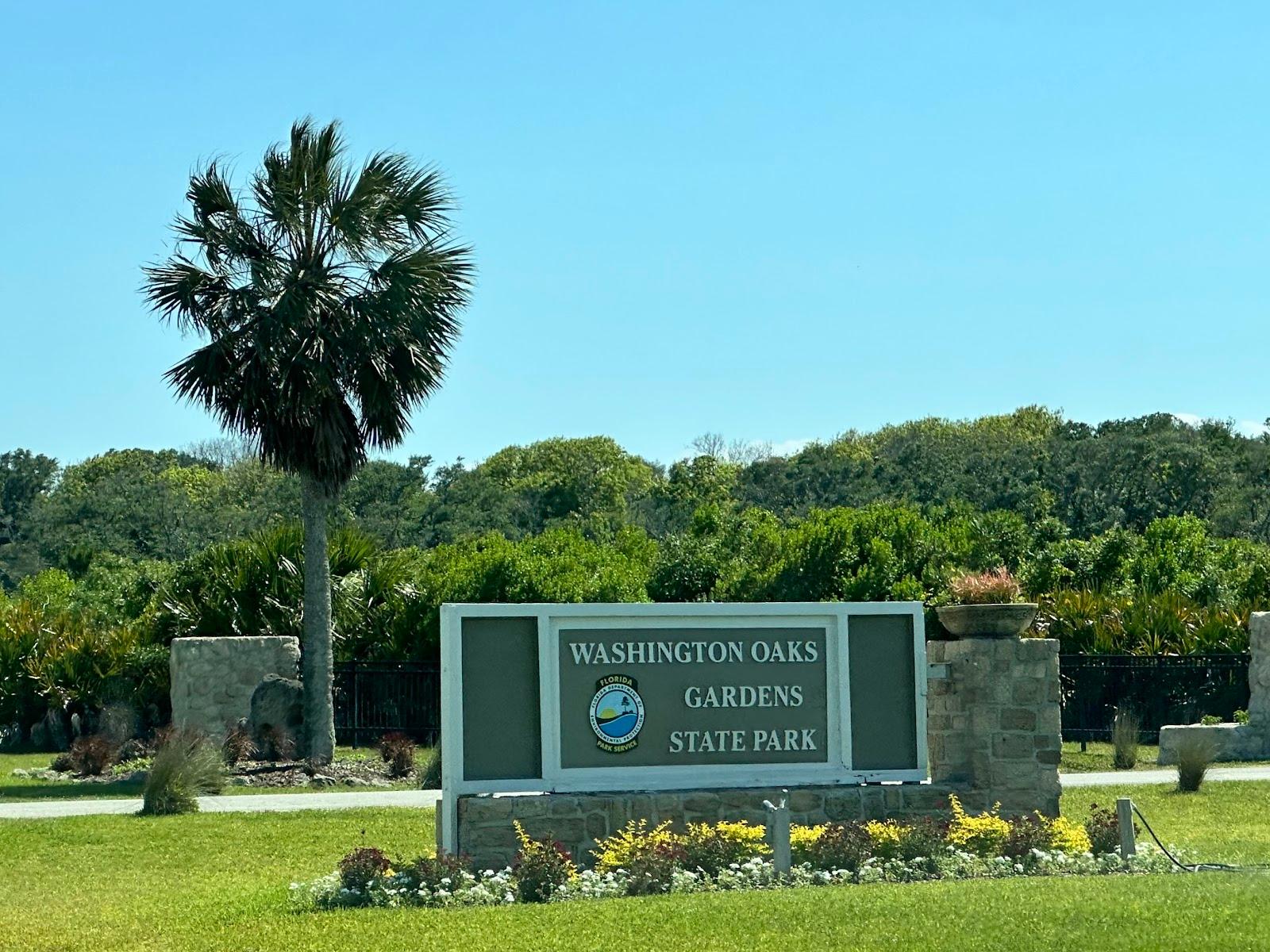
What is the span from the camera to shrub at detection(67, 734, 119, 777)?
21.1 m

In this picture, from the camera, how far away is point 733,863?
11.4m

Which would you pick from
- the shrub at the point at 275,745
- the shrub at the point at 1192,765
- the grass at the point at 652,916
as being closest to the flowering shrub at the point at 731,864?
the grass at the point at 652,916

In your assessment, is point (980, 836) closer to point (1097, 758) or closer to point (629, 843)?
point (629, 843)

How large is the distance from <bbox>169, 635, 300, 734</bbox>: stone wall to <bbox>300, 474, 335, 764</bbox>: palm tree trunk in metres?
1.11

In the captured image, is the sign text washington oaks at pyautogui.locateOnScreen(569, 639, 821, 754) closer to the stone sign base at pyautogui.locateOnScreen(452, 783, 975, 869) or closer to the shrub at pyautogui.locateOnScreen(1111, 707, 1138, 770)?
the stone sign base at pyautogui.locateOnScreen(452, 783, 975, 869)

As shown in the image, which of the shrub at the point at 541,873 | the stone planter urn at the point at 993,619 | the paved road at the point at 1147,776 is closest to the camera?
the shrub at the point at 541,873

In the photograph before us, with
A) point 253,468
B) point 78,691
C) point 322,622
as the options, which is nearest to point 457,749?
point 322,622

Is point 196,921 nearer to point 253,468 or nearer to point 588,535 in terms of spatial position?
point 588,535

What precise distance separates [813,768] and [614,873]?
210 centimetres

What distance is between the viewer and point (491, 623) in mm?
12156

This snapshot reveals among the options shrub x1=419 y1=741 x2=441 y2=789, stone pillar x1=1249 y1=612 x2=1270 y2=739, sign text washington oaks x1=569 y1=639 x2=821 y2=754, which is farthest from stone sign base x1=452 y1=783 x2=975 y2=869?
stone pillar x1=1249 y1=612 x2=1270 y2=739

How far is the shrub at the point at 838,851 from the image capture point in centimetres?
1140

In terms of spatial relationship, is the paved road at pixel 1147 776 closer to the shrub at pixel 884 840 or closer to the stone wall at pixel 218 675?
the shrub at pixel 884 840

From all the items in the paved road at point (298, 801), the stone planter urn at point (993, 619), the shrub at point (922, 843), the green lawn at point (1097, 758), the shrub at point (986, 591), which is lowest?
the green lawn at point (1097, 758)
